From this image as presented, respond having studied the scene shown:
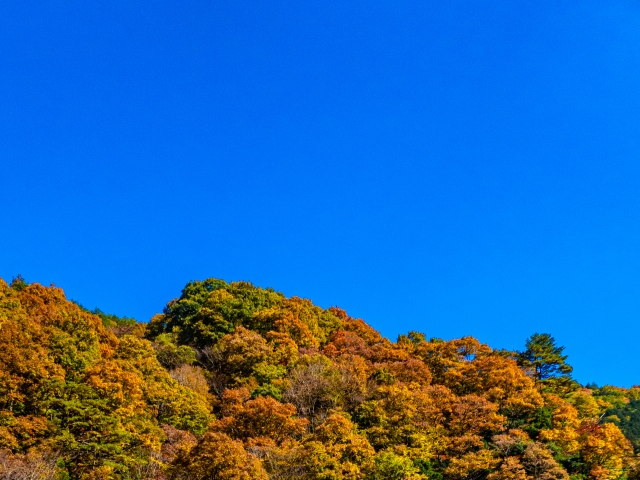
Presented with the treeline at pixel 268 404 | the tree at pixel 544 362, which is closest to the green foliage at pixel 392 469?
the treeline at pixel 268 404

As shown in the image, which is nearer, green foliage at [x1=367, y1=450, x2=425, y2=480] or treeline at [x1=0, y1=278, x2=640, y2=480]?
treeline at [x1=0, y1=278, x2=640, y2=480]

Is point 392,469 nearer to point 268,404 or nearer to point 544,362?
point 268,404

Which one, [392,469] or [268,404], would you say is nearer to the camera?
[392,469]

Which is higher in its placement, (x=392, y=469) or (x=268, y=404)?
(x=268, y=404)

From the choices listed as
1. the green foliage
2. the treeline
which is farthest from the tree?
the green foliage

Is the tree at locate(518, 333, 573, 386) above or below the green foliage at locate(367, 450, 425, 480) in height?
above

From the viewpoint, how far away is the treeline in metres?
28.5

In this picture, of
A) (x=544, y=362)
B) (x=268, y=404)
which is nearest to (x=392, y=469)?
(x=268, y=404)

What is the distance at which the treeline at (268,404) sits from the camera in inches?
1123

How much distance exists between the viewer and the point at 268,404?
3672cm

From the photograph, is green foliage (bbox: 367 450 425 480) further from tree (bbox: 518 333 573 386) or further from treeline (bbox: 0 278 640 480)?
tree (bbox: 518 333 573 386)

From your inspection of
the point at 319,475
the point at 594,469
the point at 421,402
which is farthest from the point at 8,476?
the point at 594,469

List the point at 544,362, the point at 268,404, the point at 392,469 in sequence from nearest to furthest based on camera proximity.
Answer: the point at 392,469 < the point at 268,404 < the point at 544,362

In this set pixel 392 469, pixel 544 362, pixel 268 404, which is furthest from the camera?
pixel 544 362
